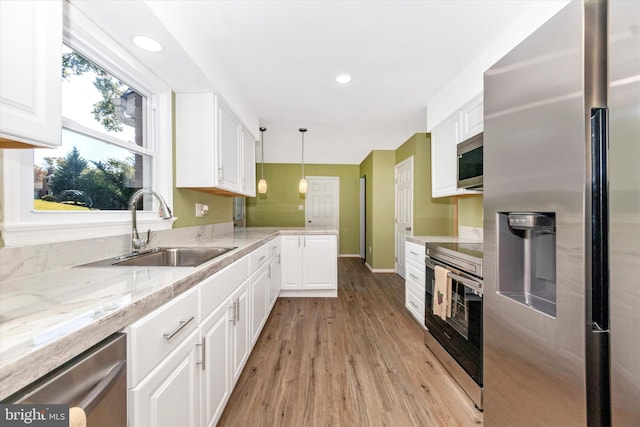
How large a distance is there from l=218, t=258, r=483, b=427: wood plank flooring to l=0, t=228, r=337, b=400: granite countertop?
3.23 feet

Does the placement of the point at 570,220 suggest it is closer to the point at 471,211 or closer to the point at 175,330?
the point at 175,330

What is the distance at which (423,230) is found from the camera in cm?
403

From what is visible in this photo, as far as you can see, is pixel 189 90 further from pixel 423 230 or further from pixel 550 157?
pixel 423 230

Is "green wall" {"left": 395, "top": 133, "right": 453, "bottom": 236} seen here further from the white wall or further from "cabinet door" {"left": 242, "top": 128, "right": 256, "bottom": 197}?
"cabinet door" {"left": 242, "top": 128, "right": 256, "bottom": 197}

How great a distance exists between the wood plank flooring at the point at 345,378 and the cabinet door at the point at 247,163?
1.46 metres

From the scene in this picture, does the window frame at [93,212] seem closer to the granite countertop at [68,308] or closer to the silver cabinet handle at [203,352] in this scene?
the granite countertop at [68,308]

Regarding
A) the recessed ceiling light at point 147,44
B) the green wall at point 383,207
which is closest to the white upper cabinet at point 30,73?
the recessed ceiling light at point 147,44

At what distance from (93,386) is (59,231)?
918 mm

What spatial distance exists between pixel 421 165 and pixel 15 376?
4.25 meters

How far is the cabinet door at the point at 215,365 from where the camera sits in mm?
1188

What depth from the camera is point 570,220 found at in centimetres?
86

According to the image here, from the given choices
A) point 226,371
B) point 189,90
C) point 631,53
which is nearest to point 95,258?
point 226,371

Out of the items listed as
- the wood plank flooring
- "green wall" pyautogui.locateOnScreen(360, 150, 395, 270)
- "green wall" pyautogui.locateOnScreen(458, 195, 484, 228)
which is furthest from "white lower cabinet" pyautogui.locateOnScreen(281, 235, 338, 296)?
"green wall" pyautogui.locateOnScreen(360, 150, 395, 270)

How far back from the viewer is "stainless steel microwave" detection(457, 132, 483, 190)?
5.82ft
